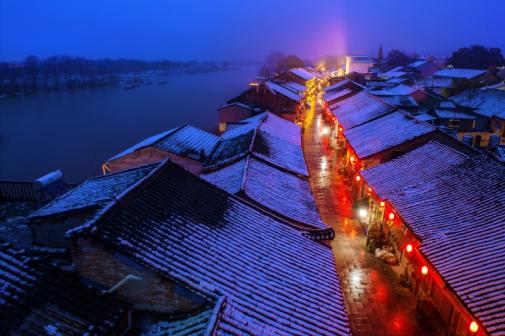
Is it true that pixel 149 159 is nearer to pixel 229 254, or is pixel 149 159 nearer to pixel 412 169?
pixel 229 254

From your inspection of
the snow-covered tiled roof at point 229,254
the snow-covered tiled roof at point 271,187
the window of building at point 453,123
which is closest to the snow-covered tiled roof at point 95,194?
the snow-covered tiled roof at point 229,254

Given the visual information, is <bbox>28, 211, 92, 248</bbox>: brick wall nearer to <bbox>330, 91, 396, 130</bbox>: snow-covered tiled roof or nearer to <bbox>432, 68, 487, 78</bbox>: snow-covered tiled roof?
<bbox>330, 91, 396, 130</bbox>: snow-covered tiled roof

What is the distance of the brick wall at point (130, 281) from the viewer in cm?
578

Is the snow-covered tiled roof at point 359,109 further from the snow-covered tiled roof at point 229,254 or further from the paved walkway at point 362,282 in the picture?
the snow-covered tiled roof at point 229,254

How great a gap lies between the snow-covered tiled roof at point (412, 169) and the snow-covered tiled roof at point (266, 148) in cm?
309

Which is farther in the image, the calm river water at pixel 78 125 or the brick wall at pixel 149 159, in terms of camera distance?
the calm river water at pixel 78 125

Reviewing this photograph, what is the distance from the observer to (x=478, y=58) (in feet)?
221

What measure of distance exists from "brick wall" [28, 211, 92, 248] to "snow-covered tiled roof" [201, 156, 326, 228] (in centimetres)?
454

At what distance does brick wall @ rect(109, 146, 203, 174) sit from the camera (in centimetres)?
1745

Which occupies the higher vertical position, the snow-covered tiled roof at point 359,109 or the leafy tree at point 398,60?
the leafy tree at point 398,60

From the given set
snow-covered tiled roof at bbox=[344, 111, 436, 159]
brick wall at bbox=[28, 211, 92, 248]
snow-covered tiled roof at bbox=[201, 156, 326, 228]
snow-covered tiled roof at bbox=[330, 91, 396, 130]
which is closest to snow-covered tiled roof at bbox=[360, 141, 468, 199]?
snow-covered tiled roof at bbox=[344, 111, 436, 159]

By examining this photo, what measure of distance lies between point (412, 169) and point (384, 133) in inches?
229

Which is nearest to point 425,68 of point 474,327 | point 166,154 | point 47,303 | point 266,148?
point 266,148

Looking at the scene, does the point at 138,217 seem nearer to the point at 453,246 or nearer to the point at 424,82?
the point at 453,246
